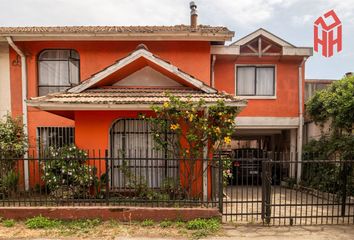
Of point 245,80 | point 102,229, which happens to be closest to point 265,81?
point 245,80

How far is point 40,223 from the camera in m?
6.55

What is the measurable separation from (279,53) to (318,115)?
9.53 feet

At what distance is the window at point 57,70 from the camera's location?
10.8 metres

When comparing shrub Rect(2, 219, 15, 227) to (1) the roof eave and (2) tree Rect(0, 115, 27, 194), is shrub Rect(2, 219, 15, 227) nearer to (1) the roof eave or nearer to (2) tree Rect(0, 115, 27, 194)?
(2) tree Rect(0, 115, 27, 194)

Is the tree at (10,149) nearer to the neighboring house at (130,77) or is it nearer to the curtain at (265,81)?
the neighboring house at (130,77)

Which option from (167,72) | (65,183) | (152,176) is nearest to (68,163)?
(65,183)

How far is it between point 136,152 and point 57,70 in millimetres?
4907

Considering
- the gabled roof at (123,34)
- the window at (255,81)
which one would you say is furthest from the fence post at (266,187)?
the window at (255,81)

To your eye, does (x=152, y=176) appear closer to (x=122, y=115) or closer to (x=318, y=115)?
(x=122, y=115)

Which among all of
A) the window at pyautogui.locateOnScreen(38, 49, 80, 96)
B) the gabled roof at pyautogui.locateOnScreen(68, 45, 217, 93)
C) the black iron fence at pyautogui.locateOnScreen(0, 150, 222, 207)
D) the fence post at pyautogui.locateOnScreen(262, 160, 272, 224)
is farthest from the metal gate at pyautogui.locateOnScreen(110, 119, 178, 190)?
the window at pyautogui.locateOnScreen(38, 49, 80, 96)

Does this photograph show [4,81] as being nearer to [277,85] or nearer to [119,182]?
→ [119,182]

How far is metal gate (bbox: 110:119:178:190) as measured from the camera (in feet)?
26.8

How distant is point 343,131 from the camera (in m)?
10.6

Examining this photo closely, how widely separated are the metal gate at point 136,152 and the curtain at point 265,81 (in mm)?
6085
